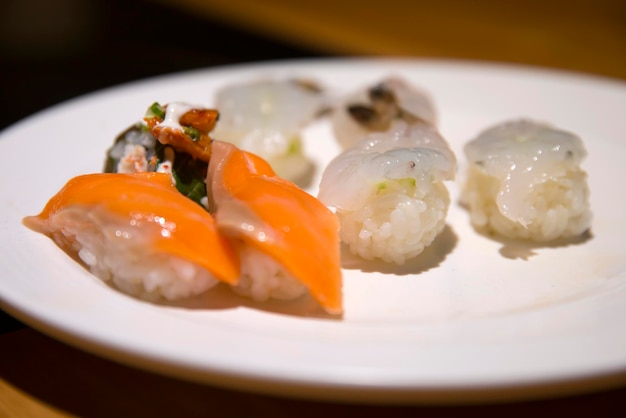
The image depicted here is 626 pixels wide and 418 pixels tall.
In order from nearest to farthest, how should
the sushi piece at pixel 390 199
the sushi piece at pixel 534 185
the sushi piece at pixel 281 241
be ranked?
1. the sushi piece at pixel 281 241
2. the sushi piece at pixel 390 199
3. the sushi piece at pixel 534 185

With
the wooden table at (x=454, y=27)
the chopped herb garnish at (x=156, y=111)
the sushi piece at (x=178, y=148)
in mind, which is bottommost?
the sushi piece at (x=178, y=148)

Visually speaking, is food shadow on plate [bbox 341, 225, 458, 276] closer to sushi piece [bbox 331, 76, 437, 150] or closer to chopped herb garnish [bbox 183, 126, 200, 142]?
chopped herb garnish [bbox 183, 126, 200, 142]

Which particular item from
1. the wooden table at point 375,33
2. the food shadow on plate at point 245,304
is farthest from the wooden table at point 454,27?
the food shadow on plate at point 245,304

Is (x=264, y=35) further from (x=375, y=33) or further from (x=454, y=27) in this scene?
(x=454, y=27)

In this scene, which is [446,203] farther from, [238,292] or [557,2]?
[557,2]

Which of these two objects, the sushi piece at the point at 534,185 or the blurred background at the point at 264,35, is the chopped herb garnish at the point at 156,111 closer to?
the sushi piece at the point at 534,185

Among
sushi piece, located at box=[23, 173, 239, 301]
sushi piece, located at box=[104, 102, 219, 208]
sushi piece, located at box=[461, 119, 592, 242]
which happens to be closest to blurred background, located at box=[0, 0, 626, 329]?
sushi piece, located at box=[104, 102, 219, 208]


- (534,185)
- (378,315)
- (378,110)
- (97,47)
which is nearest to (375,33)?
(97,47)
